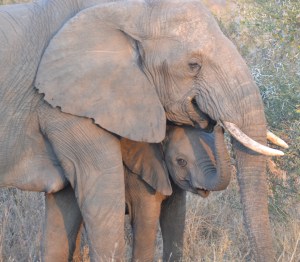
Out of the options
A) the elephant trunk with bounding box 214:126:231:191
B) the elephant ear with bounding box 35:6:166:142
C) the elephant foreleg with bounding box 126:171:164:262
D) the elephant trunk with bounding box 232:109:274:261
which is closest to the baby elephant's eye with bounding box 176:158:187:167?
the elephant foreleg with bounding box 126:171:164:262

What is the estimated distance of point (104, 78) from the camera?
480cm

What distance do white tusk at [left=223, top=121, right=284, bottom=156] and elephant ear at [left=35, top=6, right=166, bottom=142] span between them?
433mm

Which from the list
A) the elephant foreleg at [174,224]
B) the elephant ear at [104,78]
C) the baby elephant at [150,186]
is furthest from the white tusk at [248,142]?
the elephant foreleg at [174,224]

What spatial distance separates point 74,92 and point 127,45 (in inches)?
14.5

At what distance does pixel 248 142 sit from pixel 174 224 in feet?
4.55

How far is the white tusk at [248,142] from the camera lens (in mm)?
4406

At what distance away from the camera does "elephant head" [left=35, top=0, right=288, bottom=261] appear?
464 centimetres

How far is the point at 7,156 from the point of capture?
4996mm

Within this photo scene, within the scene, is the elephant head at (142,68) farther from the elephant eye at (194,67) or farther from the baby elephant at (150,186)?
A: the baby elephant at (150,186)

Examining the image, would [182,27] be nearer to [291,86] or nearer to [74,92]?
[74,92]

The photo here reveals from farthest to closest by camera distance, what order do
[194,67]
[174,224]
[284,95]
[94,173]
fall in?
[284,95]
[174,224]
[94,173]
[194,67]

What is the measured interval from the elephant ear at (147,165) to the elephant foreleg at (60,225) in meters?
0.39

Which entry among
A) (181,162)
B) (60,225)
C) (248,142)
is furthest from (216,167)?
(60,225)

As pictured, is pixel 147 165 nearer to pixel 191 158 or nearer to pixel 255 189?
pixel 191 158
